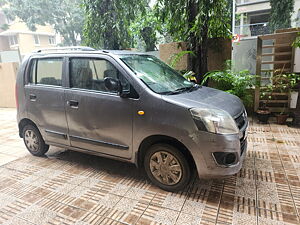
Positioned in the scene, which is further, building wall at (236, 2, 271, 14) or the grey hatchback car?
building wall at (236, 2, 271, 14)

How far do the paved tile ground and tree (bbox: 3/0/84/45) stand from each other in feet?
46.3

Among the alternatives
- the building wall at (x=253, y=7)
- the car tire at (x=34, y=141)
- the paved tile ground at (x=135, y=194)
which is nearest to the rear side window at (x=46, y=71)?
the car tire at (x=34, y=141)

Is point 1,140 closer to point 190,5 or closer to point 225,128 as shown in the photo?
point 225,128

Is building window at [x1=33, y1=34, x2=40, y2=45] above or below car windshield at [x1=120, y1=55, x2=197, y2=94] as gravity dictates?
above

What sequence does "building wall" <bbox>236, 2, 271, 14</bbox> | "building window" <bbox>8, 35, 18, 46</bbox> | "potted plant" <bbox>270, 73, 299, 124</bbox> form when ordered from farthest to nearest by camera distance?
1. "building window" <bbox>8, 35, 18, 46</bbox>
2. "building wall" <bbox>236, 2, 271, 14</bbox>
3. "potted plant" <bbox>270, 73, 299, 124</bbox>

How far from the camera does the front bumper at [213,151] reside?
2.09m

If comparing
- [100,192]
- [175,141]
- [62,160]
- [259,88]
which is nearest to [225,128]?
[175,141]

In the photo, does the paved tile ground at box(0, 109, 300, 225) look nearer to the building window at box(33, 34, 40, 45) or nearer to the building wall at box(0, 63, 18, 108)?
the building wall at box(0, 63, 18, 108)

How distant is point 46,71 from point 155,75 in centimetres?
172

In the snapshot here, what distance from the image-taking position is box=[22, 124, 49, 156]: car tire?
11.5 feet

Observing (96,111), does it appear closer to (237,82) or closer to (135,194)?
(135,194)

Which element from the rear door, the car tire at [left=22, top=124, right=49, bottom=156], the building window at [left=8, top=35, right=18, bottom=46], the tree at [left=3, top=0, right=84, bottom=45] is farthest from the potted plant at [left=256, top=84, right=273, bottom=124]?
the building window at [left=8, top=35, right=18, bottom=46]

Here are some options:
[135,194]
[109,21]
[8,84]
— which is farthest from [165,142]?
[8,84]

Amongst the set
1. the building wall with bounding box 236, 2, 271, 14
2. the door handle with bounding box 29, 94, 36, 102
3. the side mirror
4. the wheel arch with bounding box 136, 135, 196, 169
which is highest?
the building wall with bounding box 236, 2, 271, 14
